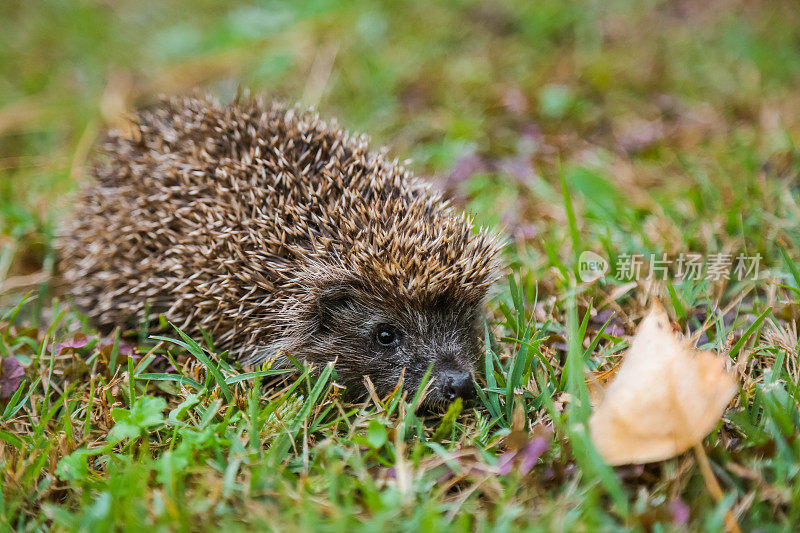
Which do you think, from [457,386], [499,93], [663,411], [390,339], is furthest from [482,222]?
[499,93]

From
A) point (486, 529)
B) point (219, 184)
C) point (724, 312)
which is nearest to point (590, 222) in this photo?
point (724, 312)

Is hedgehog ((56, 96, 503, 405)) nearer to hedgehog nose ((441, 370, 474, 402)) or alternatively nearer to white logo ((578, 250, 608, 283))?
hedgehog nose ((441, 370, 474, 402))

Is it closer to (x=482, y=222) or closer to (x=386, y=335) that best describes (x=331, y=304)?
(x=386, y=335)

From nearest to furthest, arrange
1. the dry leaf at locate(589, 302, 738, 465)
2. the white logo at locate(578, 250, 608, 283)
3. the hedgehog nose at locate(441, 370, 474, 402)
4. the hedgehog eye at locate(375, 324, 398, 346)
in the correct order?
the dry leaf at locate(589, 302, 738, 465) → the hedgehog nose at locate(441, 370, 474, 402) → the hedgehog eye at locate(375, 324, 398, 346) → the white logo at locate(578, 250, 608, 283)

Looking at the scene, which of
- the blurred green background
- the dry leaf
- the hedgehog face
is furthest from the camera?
the blurred green background

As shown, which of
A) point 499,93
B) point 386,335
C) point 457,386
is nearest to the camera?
point 457,386

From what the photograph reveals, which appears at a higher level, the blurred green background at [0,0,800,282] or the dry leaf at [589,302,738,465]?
the blurred green background at [0,0,800,282]

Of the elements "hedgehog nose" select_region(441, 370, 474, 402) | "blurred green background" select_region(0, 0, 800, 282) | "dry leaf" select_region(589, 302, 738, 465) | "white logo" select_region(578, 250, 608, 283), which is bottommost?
"hedgehog nose" select_region(441, 370, 474, 402)

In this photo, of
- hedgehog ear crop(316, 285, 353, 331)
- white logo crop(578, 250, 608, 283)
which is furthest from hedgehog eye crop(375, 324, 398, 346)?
white logo crop(578, 250, 608, 283)
